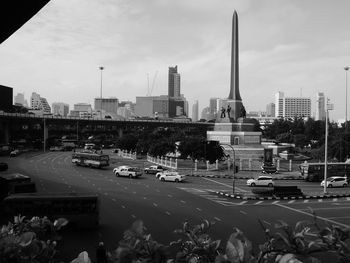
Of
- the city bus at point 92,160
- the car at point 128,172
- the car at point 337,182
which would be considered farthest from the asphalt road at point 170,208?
the city bus at point 92,160

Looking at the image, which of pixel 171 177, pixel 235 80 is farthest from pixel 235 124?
pixel 171 177

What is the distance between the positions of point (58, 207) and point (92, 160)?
29.6 metres

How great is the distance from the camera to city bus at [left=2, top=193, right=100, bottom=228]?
56.6 feet

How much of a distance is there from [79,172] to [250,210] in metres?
23.0

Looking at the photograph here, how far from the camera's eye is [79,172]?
41781 millimetres

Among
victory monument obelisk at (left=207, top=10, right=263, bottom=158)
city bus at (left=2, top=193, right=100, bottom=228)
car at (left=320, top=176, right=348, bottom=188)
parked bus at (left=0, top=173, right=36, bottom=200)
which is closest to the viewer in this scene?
city bus at (left=2, top=193, right=100, bottom=228)

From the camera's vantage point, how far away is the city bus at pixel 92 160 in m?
46.2

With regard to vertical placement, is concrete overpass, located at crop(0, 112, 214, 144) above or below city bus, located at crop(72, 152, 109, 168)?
above

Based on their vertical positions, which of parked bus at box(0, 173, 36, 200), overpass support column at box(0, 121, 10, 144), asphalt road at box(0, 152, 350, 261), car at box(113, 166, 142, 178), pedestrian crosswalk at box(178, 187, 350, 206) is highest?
overpass support column at box(0, 121, 10, 144)

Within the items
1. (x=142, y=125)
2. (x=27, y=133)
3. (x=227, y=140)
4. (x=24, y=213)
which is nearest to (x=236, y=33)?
(x=227, y=140)

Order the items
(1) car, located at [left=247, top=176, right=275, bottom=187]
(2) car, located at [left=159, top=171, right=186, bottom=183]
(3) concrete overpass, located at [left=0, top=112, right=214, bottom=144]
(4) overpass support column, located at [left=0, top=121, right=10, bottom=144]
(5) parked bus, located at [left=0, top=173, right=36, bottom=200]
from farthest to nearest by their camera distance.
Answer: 1. (3) concrete overpass, located at [left=0, top=112, right=214, bottom=144]
2. (4) overpass support column, located at [left=0, top=121, right=10, bottom=144]
3. (2) car, located at [left=159, top=171, right=186, bottom=183]
4. (1) car, located at [left=247, top=176, right=275, bottom=187]
5. (5) parked bus, located at [left=0, top=173, right=36, bottom=200]

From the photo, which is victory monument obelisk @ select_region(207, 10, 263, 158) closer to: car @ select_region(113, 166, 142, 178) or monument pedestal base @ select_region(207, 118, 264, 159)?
monument pedestal base @ select_region(207, 118, 264, 159)

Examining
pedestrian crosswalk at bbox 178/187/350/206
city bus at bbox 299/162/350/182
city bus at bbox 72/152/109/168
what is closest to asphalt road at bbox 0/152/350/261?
pedestrian crosswalk at bbox 178/187/350/206

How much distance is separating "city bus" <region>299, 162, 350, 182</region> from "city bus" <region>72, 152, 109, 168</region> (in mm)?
21701
